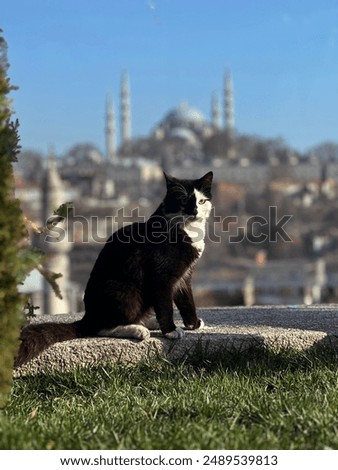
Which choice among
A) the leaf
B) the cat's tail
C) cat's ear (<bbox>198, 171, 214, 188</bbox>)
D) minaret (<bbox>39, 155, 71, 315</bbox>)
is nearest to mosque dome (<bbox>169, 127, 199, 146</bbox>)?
minaret (<bbox>39, 155, 71, 315</bbox>)

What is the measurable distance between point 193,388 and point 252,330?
3.56ft

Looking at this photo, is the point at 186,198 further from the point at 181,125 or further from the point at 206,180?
the point at 181,125

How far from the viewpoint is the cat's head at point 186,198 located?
16.7 ft

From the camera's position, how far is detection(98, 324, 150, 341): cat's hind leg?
5.20 metres

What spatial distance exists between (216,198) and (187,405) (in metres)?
83.3

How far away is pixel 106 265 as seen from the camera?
520 cm

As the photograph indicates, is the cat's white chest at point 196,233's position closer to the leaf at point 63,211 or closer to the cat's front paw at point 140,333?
the cat's front paw at point 140,333

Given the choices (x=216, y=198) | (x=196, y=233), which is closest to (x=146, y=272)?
(x=196, y=233)

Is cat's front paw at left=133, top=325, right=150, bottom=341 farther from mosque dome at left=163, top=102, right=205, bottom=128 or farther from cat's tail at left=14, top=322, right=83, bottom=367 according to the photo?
mosque dome at left=163, top=102, right=205, bottom=128

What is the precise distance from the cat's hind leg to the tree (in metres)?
1.18

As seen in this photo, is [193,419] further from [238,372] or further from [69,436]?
[238,372]

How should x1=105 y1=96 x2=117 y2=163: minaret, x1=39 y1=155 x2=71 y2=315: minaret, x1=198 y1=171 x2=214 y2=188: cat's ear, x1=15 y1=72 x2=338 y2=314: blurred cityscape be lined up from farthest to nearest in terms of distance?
x1=105 y1=96 x2=117 y2=163: minaret
x1=15 y1=72 x2=338 y2=314: blurred cityscape
x1=39 y1=155 x2=71 y2=315: minaret
x1=198 y1=171 x2=214 y2=188: cat's ear

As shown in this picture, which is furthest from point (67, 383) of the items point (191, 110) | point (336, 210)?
point (191, 110)

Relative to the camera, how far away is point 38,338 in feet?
16.6
